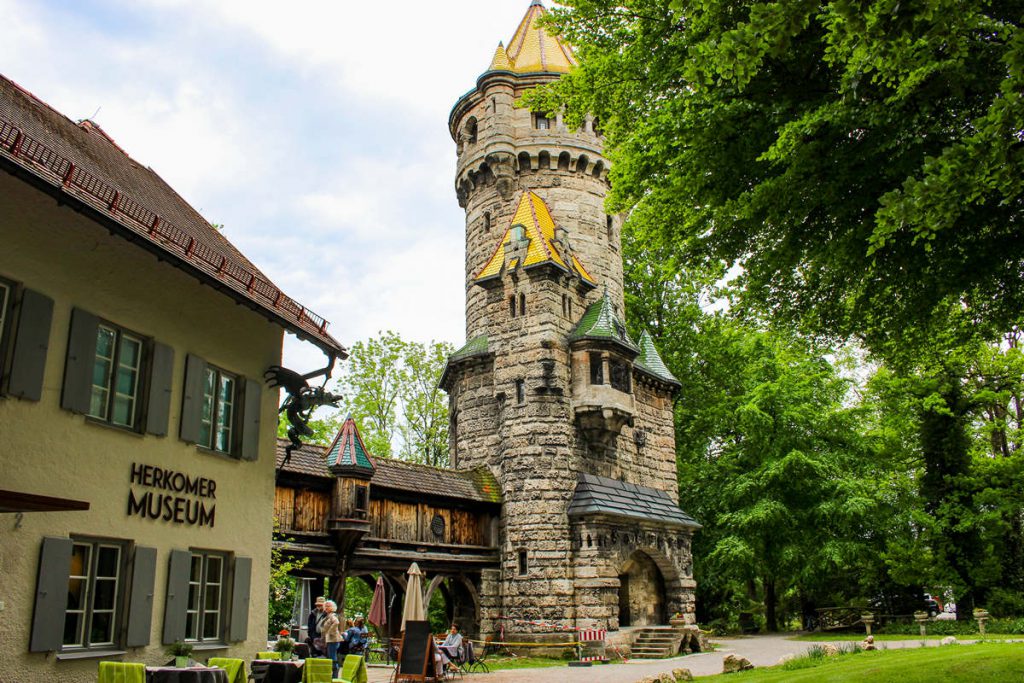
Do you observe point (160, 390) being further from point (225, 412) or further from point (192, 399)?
point (225, 412)

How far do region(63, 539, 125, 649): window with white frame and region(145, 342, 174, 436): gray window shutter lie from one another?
1.41 m

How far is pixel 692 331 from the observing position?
33.6 m

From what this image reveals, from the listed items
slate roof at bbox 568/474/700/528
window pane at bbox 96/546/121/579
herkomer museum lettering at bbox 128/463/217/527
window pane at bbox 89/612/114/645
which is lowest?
window pane at bbox 89/612/114/645

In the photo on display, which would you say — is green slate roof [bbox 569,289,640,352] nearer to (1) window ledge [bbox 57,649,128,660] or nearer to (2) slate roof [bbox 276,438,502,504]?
(2) slate roof [bbox 276,438,502,504]

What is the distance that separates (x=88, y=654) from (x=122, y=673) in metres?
1.47

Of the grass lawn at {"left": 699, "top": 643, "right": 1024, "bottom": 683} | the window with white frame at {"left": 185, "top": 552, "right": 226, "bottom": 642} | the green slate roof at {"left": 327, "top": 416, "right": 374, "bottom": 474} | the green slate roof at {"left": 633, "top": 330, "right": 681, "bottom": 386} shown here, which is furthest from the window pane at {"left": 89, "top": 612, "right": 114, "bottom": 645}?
the green slate roof at {"left": 633, "top": 330, "right": 681, "bottom": 386}

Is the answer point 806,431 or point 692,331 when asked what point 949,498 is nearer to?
point 806,431

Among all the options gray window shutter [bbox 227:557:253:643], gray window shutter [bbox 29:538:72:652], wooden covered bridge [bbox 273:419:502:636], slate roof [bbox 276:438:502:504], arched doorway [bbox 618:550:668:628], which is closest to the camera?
gray window shutter [bbox 29:538:72:652]

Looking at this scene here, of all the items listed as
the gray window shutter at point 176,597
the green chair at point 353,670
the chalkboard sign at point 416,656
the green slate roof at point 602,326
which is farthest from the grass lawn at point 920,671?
the green slate roof at point 602,326

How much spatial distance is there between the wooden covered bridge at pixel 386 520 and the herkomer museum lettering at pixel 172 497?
6351mm

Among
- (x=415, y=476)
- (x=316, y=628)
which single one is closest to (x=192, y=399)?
(x=316, y=628)

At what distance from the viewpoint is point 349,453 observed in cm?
1873

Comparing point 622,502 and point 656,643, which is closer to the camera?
point 656,643

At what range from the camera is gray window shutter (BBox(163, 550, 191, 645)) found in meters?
9.42
